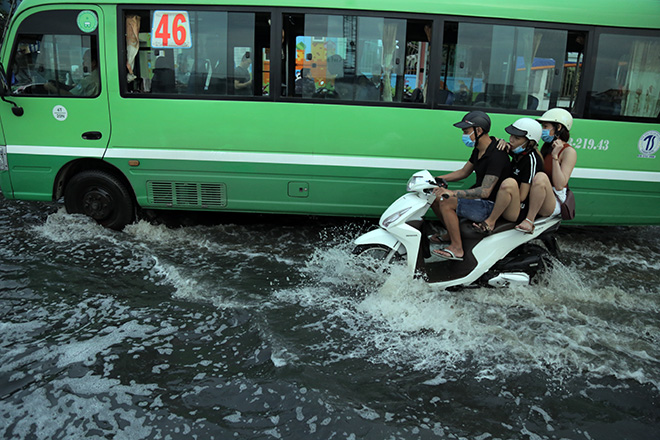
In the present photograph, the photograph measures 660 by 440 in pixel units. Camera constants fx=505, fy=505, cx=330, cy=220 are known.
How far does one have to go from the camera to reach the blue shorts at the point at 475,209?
4445 millimetres

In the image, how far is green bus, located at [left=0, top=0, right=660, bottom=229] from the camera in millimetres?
5430

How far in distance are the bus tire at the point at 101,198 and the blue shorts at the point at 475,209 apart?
3917 mm

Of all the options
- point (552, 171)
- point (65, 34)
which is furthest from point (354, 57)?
point (65, 34)

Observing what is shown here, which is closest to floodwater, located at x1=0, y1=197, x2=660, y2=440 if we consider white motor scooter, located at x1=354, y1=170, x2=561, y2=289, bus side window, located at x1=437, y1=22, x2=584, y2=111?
white motor scooter, located at x1=354, y1=170, x2=561, y2=289

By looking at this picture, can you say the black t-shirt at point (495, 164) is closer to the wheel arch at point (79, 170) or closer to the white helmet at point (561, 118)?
the white helmet at point (561, 118)

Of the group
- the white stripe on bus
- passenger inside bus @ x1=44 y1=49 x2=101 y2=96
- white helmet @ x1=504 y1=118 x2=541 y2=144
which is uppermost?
passenger inside bus @ x1=44 y1=49 x2=101 y2=96

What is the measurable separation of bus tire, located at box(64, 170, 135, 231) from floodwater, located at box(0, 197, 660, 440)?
0.55 m

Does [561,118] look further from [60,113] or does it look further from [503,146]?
[60,113]

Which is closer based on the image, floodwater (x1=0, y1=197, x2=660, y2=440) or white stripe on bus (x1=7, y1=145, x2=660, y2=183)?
floodwater (x1=0, y1=197, x2=660, y2=440)

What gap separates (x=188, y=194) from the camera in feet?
19.4

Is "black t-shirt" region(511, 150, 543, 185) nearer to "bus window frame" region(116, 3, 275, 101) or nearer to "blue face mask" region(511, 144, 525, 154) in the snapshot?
"blue face mask" region(511, 144, 525, 154)

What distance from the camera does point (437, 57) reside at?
18.0 feet

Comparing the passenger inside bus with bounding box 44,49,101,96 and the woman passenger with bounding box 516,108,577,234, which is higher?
the passenger inside bus with bounding box 44,49,101,96

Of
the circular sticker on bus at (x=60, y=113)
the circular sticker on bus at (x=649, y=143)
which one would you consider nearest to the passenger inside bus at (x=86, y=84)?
the circular sticker on bus at (x=60, y=113)
